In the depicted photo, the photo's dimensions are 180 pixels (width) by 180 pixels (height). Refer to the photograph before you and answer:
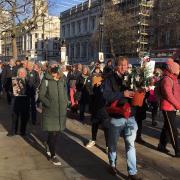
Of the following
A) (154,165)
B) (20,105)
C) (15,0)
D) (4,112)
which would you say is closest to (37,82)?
(20,105)

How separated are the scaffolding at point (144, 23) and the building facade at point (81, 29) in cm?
2349

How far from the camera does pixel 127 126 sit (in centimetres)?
680

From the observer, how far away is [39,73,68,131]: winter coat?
792cm

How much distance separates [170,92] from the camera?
27.1ft

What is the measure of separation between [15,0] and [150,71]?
2219 centimetres

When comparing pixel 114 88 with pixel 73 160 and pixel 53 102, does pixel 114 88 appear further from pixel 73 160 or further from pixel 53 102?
pixel 73 160

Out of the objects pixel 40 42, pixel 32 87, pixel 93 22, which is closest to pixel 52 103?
pixel 32 87

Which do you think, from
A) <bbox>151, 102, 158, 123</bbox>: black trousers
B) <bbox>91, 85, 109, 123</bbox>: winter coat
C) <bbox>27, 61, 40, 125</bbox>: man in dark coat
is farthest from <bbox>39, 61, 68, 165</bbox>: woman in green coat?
<bbox>151, 102, 158, 123</bbox>: black trousers

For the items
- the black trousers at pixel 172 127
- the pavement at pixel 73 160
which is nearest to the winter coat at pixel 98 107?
the pavement at pixel 73 160

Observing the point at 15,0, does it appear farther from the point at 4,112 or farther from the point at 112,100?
the point at 112,100

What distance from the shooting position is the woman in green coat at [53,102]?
26.0 ft

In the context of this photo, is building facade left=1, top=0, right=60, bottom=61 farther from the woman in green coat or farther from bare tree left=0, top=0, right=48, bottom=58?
the woman in green coat

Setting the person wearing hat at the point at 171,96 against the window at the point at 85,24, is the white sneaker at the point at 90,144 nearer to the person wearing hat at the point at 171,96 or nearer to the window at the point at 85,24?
the person wearing hat at the point at 171,96

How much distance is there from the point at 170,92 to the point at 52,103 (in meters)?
2.09
